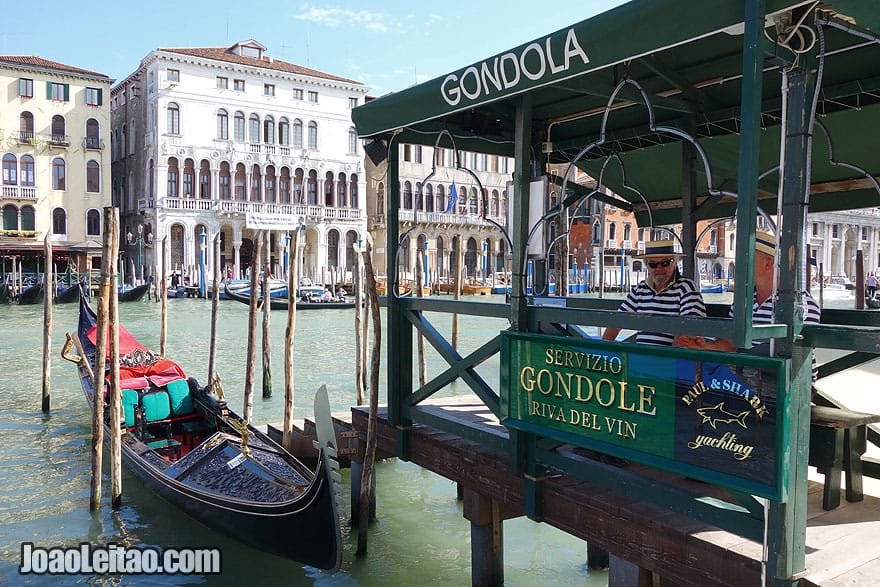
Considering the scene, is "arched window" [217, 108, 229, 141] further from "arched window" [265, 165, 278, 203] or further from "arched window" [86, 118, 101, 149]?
"arched window" [86, 118, 101, 149]

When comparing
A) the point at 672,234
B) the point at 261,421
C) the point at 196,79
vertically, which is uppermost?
the point at 196,79

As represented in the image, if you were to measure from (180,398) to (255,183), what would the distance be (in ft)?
86.4

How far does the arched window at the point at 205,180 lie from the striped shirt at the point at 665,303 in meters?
29.1

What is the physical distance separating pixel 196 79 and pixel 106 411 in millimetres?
25572

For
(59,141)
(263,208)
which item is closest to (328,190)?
(263,208)

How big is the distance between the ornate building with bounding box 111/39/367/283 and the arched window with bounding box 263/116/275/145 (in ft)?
0.14

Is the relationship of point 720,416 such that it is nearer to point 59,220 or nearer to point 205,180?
point 205,180

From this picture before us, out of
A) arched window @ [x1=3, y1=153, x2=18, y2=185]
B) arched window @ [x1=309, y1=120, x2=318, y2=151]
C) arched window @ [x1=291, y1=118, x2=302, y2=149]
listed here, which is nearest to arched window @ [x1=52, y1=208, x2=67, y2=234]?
arched window @ [x1=3, y1=153, x2=18, y2=185]

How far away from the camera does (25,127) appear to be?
90.9 feet

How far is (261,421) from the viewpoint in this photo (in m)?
8.48

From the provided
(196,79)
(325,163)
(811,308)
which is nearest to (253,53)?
(196,79)

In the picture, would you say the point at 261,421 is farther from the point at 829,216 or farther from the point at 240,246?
the point at 829,216

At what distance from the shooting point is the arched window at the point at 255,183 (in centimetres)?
3124

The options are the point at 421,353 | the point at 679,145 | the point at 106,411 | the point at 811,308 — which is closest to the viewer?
the point at 811,308
